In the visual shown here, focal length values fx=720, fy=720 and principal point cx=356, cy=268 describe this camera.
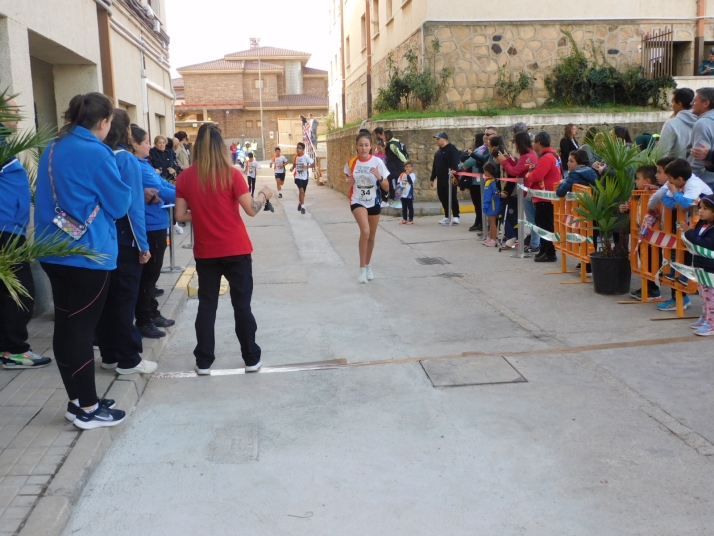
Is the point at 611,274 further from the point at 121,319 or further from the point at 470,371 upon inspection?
the point at 121,319

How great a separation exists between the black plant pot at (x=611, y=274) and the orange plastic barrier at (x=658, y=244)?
0.46 feet

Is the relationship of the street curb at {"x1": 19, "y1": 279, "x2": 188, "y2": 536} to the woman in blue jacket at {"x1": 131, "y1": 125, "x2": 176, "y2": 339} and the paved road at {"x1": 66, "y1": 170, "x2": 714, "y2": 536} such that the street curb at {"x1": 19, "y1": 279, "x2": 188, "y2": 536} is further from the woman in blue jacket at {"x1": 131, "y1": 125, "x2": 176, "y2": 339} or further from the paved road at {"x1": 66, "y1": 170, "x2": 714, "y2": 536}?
the woman in blue jacket at {"x1": 131, "y1": 125, "x2": 176, "y2": 339}

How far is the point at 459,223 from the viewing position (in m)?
14.8

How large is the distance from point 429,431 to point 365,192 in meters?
5.05

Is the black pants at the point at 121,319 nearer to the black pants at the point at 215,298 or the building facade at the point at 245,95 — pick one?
the black pants at the point at 215,298

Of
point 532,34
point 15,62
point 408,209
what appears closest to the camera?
point 15,62

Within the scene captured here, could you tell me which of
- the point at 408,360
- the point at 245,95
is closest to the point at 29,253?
the point at 408,360

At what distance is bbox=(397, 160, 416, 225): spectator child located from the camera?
14.8m

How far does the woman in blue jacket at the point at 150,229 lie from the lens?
628cm

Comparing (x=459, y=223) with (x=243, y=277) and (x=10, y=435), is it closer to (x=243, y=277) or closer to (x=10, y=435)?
(x=243, y=277)

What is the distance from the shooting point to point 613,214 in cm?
800

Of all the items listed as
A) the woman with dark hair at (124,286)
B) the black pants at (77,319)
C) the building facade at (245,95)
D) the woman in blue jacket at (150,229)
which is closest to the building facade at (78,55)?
the woman in blue jacket at (150,229)

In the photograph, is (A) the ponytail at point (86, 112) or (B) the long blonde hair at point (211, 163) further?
(B) the long blonde hair at point (211, 163)

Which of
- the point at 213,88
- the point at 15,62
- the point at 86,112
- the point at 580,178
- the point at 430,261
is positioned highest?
the point at 213,88
